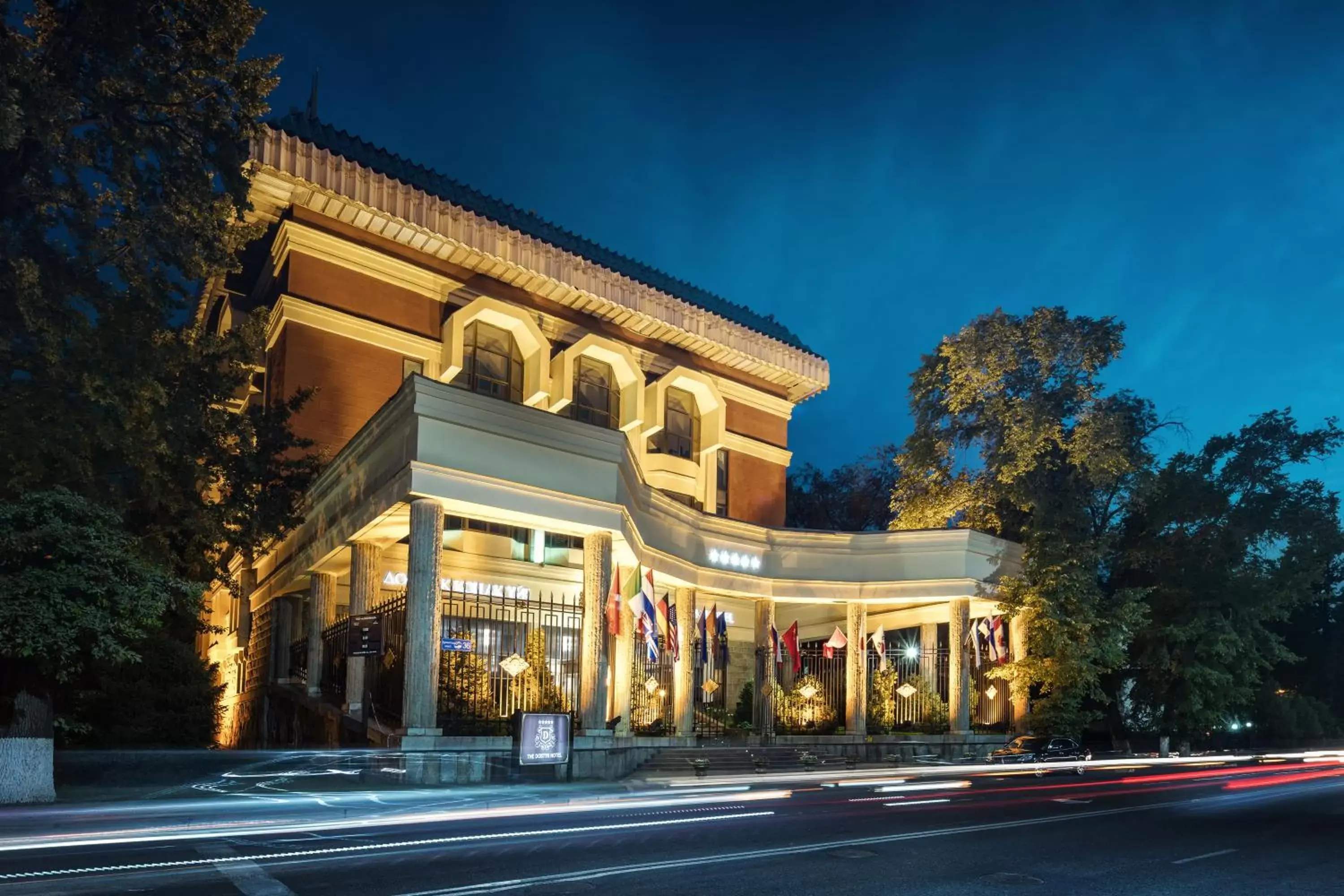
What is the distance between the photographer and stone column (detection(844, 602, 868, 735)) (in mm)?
33250

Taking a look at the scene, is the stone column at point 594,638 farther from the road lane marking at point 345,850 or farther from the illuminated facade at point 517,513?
the road lane marking at point 345,850

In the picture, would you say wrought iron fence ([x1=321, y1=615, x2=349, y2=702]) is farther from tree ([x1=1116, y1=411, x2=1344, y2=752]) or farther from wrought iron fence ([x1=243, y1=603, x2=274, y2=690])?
tree ([x1=1116, y1=411, x2=1344, y2=752])

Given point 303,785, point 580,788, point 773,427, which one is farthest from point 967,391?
point 303,785

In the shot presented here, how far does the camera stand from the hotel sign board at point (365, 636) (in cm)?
2100

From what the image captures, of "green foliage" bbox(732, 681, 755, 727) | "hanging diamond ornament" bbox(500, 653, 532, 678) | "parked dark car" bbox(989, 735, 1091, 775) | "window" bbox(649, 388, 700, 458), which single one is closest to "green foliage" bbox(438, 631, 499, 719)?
"hanging diamond ornament" bbox(500, 653, 532, 678)

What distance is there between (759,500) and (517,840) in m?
30.9

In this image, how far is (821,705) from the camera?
3350 centimetres

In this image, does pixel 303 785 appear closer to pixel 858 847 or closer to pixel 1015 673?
pixel 858 847

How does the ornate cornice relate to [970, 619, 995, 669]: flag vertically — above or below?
above

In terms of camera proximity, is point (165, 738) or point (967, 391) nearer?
point (165, 738)

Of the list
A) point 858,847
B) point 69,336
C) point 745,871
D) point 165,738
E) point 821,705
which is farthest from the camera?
point 821,705

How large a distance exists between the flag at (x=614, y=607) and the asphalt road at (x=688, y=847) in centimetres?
438

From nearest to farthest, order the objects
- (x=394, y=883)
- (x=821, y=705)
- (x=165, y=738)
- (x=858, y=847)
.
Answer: (x=394, y=883) → (x=858, y=847) → (x=165, y=738) → (x=821, y=705)

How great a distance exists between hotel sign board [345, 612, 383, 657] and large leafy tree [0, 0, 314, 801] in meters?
3.19
